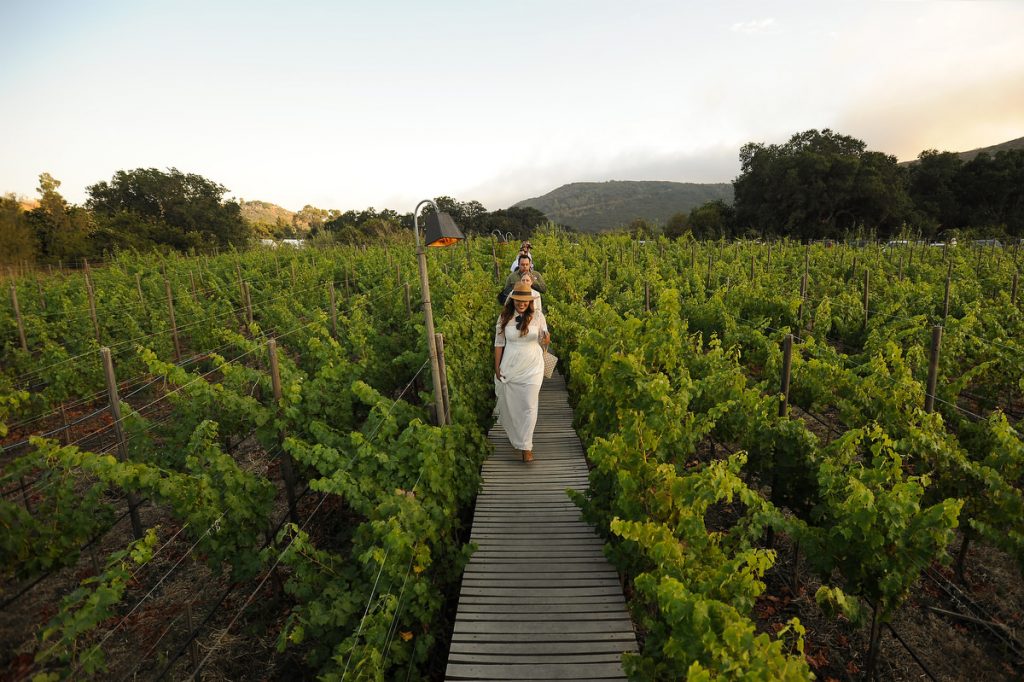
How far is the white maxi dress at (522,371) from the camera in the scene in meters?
5.14

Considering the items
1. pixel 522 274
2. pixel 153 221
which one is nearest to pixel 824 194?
pixel 522 274

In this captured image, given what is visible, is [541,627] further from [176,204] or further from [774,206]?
[176,204]

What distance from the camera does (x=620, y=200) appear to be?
111 meters

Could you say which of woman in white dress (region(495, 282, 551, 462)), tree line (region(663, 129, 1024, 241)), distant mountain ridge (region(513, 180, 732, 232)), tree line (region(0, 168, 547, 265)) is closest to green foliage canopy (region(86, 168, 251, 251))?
tree line (region(0, 168, 547, 265))

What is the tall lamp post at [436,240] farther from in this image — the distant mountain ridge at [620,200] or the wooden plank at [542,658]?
the distant mountain ridge at [620,200]

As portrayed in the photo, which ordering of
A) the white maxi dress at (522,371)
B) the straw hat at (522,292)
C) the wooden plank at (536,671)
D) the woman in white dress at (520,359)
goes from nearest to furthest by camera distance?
the wooden plank at (536,671) < the straw hat at (522,292) < the woman in white dress at (520,359) < the white maxi dress at (522,371)

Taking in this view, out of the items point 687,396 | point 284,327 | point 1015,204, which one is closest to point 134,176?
point 284,327

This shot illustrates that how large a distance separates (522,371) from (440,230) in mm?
2034

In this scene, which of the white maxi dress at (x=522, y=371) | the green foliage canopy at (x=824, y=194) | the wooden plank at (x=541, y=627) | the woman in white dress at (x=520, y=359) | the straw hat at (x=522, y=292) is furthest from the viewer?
the green foliage canopy at (x=824, y=194)

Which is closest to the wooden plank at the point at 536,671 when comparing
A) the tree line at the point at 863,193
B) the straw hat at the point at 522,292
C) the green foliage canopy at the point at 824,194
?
the straw hat at the point at 522,292

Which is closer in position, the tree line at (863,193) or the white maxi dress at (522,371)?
the white maxi dress at (522,371)

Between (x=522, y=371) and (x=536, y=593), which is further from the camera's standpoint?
(x=522, y=371)

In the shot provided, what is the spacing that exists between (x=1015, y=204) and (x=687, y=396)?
54.0 meters

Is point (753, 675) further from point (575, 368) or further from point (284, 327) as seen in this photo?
point (284, 327)
